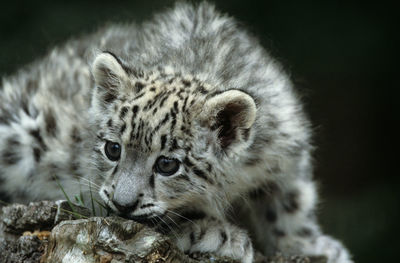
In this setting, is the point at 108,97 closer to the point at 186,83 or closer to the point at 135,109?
the point at 135,109

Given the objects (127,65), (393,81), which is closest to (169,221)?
(127,65)

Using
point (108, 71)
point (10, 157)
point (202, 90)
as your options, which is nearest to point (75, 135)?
point (10, 157)

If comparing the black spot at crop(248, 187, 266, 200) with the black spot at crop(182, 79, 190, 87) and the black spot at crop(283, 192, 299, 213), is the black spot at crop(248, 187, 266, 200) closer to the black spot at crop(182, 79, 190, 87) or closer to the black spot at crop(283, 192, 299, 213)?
the black spot at crop(283, 192, 299, 213)

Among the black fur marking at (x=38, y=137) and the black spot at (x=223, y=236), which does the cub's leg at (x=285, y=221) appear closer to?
the black spot at (x=223, y=236)

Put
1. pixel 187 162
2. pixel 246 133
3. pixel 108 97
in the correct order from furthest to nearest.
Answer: pixel 108 97, pixel 246 133, pixel 187 162

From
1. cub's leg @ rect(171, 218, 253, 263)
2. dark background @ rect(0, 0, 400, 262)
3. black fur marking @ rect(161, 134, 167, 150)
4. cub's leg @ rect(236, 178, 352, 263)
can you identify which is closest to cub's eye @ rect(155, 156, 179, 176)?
black fur marking @ rect(161, 134, 167, 150)

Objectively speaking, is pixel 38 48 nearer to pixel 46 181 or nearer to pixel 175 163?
pixel 46 181
